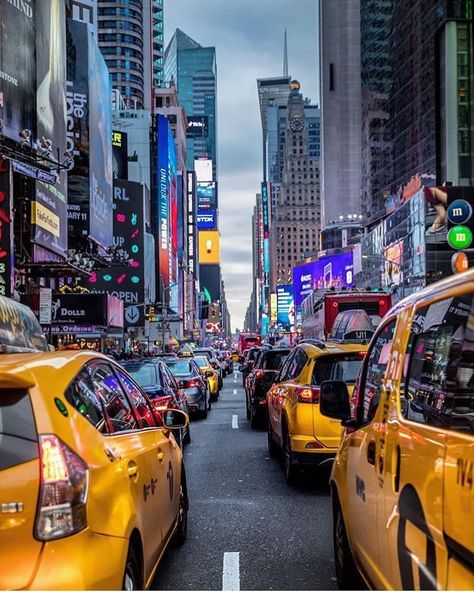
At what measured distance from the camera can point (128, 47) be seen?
134125 millimetres

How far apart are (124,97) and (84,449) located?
126481mm

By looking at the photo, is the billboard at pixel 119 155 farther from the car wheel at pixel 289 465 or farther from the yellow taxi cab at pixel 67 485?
the yellow taxi cab at pixel 67 485

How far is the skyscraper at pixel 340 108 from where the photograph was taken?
16100 cm

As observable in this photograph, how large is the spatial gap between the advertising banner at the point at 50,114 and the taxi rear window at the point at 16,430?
2602 cm

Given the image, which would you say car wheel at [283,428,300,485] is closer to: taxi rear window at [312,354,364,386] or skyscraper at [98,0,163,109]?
taxi rear window at [312,354,364,386]

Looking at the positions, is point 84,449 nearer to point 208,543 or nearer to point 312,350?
point 208,543

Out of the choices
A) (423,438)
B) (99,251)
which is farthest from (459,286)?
(99,251)

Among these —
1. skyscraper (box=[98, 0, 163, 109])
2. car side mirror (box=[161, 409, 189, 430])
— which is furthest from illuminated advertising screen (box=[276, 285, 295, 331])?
car side mirror (box=[161, 409, 189, 430])

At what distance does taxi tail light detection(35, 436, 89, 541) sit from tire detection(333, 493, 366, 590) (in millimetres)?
2242

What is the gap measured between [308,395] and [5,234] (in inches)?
648

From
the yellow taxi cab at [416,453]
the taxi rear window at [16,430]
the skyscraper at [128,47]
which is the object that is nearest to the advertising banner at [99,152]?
the yellow taxi cab at [416,453]

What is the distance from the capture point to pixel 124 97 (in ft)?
407

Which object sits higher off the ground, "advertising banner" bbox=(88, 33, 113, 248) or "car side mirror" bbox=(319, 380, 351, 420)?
"advertising banner" bbox=(88, 33, 113, 248)

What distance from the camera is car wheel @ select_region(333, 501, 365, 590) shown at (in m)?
4.92
